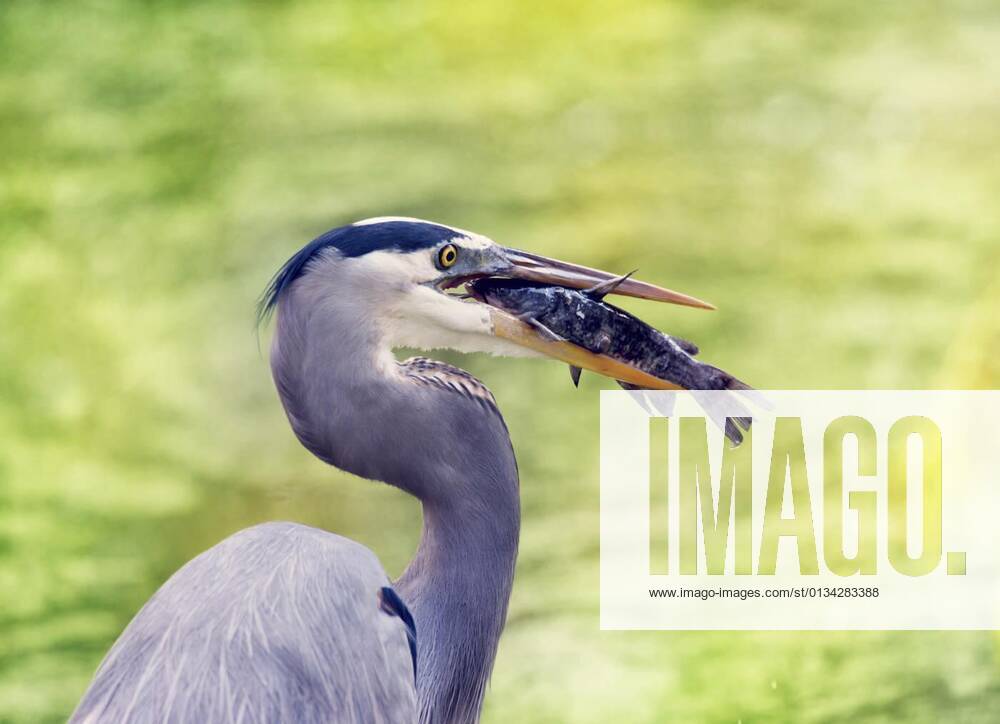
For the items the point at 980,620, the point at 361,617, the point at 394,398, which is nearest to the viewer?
the point at 361,617

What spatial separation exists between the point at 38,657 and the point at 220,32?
1.46 meters

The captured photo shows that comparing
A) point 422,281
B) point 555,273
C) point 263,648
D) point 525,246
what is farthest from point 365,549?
point 525,246

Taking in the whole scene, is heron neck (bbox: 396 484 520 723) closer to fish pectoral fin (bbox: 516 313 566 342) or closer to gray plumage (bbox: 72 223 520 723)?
gray plumage (bbox: 72 223 520 723)

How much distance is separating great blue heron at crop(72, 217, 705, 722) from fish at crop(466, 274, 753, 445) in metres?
0.02

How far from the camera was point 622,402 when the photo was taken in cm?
273

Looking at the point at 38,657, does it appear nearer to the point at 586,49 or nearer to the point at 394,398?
the point at 394,398

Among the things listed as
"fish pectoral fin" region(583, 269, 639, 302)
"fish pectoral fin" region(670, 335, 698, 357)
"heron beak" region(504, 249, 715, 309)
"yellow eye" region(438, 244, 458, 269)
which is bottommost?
"fish pectoral fin" region(670, 335, 698, 357)

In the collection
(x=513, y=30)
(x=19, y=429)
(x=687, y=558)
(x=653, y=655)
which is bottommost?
(x=653, y=655)

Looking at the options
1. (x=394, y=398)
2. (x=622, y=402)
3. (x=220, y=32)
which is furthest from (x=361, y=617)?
(x=220, y=32)

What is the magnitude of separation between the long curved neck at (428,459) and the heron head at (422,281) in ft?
0.12

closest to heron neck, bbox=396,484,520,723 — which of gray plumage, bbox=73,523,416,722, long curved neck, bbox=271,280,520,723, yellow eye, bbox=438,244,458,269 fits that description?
long curved neck, bbox=271,280,520,723

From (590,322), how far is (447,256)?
0.80ft

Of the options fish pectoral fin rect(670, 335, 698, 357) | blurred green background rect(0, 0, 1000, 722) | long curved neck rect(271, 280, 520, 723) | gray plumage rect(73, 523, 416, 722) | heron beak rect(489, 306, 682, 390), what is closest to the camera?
gray plumage rect(73, 523, 416, 722)

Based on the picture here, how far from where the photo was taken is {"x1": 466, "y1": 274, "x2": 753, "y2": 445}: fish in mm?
1826
